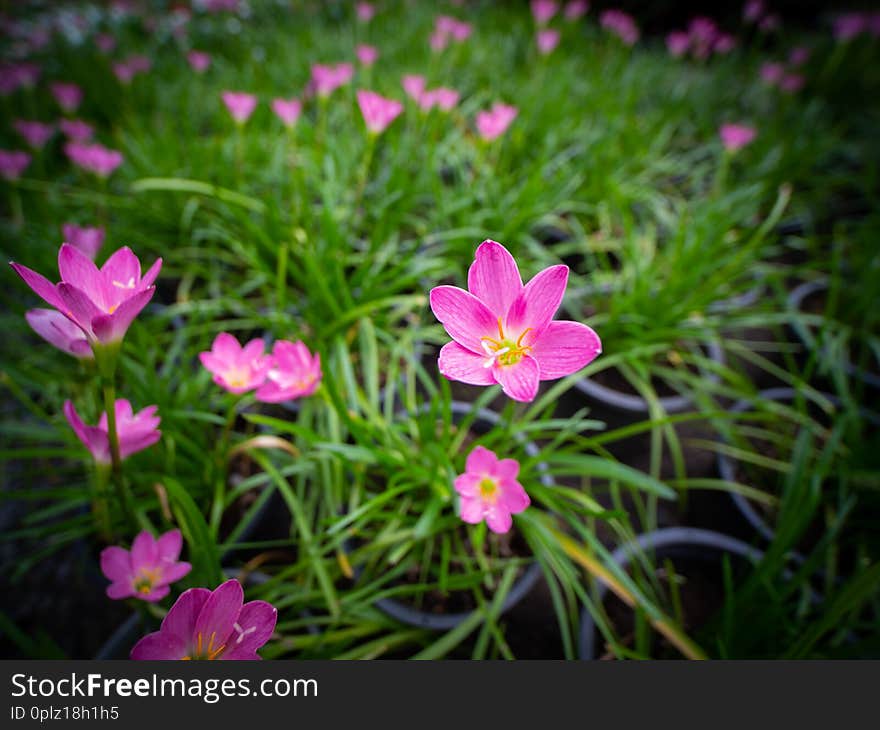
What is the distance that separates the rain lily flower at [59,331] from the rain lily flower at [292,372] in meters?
0.22

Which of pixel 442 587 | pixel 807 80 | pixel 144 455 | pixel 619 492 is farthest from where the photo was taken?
pixel 807 80

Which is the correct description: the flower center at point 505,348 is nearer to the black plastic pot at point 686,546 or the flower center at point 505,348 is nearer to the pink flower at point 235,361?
the pink flower at point 235,361

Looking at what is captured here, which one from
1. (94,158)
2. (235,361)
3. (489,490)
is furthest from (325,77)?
(489,490)

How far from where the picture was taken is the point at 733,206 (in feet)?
4.60

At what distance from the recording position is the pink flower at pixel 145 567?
1.97ft

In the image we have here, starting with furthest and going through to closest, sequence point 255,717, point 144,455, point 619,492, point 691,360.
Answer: point 691,360 → point 619,492 → point 144,455 → point 255,717

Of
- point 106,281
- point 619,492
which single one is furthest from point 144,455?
point 619,492

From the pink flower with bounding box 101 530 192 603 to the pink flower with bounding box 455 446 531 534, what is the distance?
1.13 ft

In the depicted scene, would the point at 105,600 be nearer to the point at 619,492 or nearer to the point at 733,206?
the point at 619,492

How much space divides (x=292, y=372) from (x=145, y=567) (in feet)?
1.02

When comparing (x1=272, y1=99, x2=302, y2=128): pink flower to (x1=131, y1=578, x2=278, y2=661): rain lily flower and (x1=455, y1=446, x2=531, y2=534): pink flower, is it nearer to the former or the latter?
(x1=455, y1=446, x2=531, y2=534): pink flower

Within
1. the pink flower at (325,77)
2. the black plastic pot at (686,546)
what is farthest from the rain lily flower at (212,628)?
the pink flower at (325,77)

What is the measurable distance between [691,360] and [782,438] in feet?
0.82

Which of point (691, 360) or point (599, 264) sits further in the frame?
point (599, 264)
